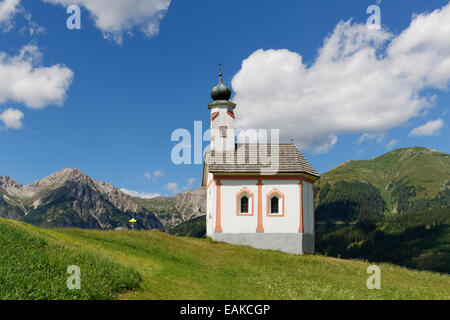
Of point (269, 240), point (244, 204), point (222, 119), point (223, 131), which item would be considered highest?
point (222, 119)

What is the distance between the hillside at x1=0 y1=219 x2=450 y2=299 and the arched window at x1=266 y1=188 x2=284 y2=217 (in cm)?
617

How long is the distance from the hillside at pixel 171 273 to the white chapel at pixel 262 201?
4.32 meters

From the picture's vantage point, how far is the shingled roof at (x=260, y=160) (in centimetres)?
3669

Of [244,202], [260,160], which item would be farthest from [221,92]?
[244,202]

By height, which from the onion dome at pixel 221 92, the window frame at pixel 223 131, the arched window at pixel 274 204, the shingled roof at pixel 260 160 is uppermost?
the onion dome at pixel 221 92

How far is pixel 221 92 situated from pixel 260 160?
32.2 feet

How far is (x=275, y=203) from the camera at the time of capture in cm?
3669

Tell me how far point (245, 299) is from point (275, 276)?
6.64 meters

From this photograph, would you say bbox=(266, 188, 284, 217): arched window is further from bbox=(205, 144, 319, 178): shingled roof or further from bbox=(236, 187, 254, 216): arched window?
bbox=(205, 144, 319, 178): shingled roof

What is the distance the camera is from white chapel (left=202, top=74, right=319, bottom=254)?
35.6 m

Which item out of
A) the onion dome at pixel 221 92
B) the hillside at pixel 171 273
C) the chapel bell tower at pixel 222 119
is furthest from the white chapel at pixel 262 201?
the onion dome at pixel 221 92

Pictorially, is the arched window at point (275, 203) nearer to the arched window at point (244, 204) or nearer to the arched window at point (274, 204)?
the arched window at point (274, 204)

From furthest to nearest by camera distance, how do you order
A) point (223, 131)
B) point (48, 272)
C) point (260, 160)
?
point (223, 131) < point (260, 160) < point (48, 272)

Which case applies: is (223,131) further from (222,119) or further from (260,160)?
(260,160)
